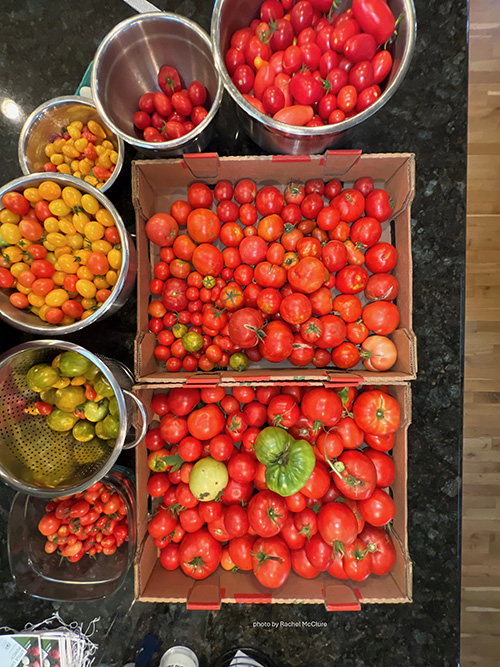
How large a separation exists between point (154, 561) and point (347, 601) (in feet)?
2.41

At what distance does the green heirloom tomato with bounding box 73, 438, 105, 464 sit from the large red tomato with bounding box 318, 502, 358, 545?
2.57 ft

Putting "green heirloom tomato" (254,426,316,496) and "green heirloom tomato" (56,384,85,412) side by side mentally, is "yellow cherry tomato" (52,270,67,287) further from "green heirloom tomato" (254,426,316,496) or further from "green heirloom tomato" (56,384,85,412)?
"green heirloom tomato" (254,426,316,496)

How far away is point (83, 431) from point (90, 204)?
741 millimetres

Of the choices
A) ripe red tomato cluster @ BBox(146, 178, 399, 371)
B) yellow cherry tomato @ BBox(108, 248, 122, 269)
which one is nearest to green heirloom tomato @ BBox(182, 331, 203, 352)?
ripe red tomato cluster @ BBox(146, 178, 399, 371)

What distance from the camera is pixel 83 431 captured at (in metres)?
1.13

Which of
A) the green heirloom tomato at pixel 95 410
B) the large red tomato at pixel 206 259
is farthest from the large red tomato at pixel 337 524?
the large red tomato at pixel 206 259

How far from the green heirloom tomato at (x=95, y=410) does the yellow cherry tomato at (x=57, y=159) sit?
0.87 meters

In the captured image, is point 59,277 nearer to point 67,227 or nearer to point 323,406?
point 67,227

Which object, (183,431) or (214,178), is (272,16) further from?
(183,431)

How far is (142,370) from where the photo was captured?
3.88ft

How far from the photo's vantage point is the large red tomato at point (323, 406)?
3.81 ft

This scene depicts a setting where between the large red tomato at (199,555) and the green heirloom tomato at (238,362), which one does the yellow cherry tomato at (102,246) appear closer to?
the green heirloom tomato at (238,362)

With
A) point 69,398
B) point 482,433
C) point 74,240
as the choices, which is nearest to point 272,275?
point 74,240

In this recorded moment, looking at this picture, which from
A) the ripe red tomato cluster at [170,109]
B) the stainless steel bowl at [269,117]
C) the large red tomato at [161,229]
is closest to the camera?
the stainless steel bowl at [269,117]
